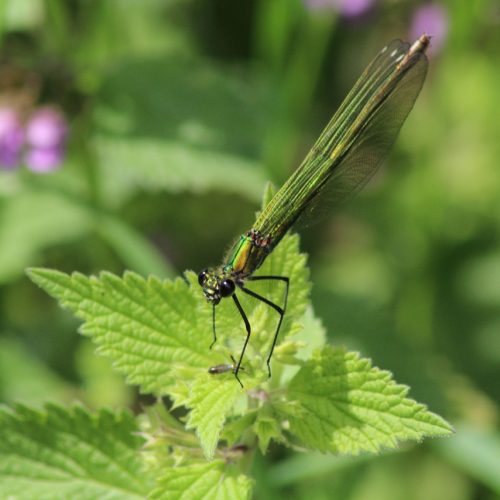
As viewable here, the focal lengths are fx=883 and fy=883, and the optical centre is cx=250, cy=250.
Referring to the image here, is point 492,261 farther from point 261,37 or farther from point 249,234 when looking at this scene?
point 249,234

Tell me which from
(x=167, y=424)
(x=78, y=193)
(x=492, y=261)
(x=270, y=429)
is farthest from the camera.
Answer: (x=492, y=261)

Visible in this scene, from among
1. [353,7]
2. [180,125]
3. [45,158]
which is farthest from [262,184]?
[353,7]

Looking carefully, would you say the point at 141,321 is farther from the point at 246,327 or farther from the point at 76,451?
the point at 76,451

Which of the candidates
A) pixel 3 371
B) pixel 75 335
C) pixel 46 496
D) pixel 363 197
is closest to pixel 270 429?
pixel 46 496

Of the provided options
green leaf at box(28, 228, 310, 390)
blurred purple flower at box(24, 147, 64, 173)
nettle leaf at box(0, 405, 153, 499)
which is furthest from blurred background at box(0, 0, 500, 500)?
green leaf at box(28, 228, 310, 390)

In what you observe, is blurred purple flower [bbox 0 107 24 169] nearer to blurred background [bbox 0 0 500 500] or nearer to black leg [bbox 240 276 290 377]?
blurred background [bbox 0 0 500 500]

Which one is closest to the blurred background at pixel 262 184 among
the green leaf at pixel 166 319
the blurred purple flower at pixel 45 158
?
the blurred purple flower at pixel 45 158

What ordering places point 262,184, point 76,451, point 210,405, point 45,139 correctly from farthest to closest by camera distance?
point 262,184, point 45,139, point 76,451, point 210,405
